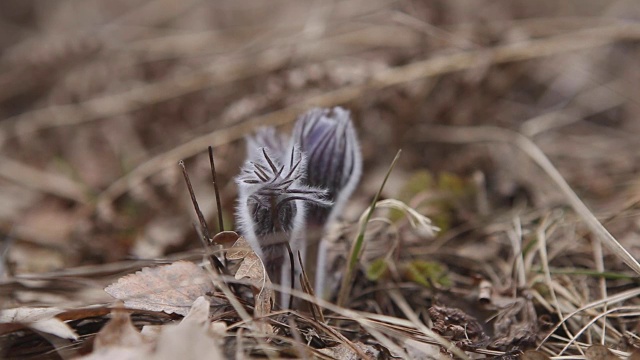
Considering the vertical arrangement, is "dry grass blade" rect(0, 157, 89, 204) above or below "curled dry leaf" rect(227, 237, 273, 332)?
above

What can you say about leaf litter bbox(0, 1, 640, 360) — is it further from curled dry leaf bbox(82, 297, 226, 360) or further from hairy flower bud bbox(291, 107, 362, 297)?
hairy flower bud bbox(291, 107, 362, 297)

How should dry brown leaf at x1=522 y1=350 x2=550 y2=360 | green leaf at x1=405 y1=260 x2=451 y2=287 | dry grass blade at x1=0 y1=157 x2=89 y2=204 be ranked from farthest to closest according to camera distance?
dry grass blade at x1=0 y1=157 x2=89 y2=204 < green leaf at x1=405 y1=260 x2=451 y2=287 < dry brown leaf at x1=522 y1=350 x2=550 y2=360

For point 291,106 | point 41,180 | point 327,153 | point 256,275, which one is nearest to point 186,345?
point 256,275

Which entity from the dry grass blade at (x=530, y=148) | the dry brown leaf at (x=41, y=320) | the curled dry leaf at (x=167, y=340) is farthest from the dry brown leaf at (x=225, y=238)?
the dry grass blade at (x=530, y=148)

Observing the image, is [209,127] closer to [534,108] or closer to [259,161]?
[259,161]

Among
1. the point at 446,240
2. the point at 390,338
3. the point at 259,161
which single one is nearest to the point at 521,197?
the point at 446,240

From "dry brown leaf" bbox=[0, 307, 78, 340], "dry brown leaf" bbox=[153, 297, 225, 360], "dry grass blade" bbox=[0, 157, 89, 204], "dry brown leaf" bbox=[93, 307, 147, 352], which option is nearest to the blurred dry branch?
"dry grass blade" bbox=[0, 157, 89, 204]

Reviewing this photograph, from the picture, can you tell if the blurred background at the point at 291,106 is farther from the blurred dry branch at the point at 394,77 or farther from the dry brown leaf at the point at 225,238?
the dry brown leaf at the point at 225,238
